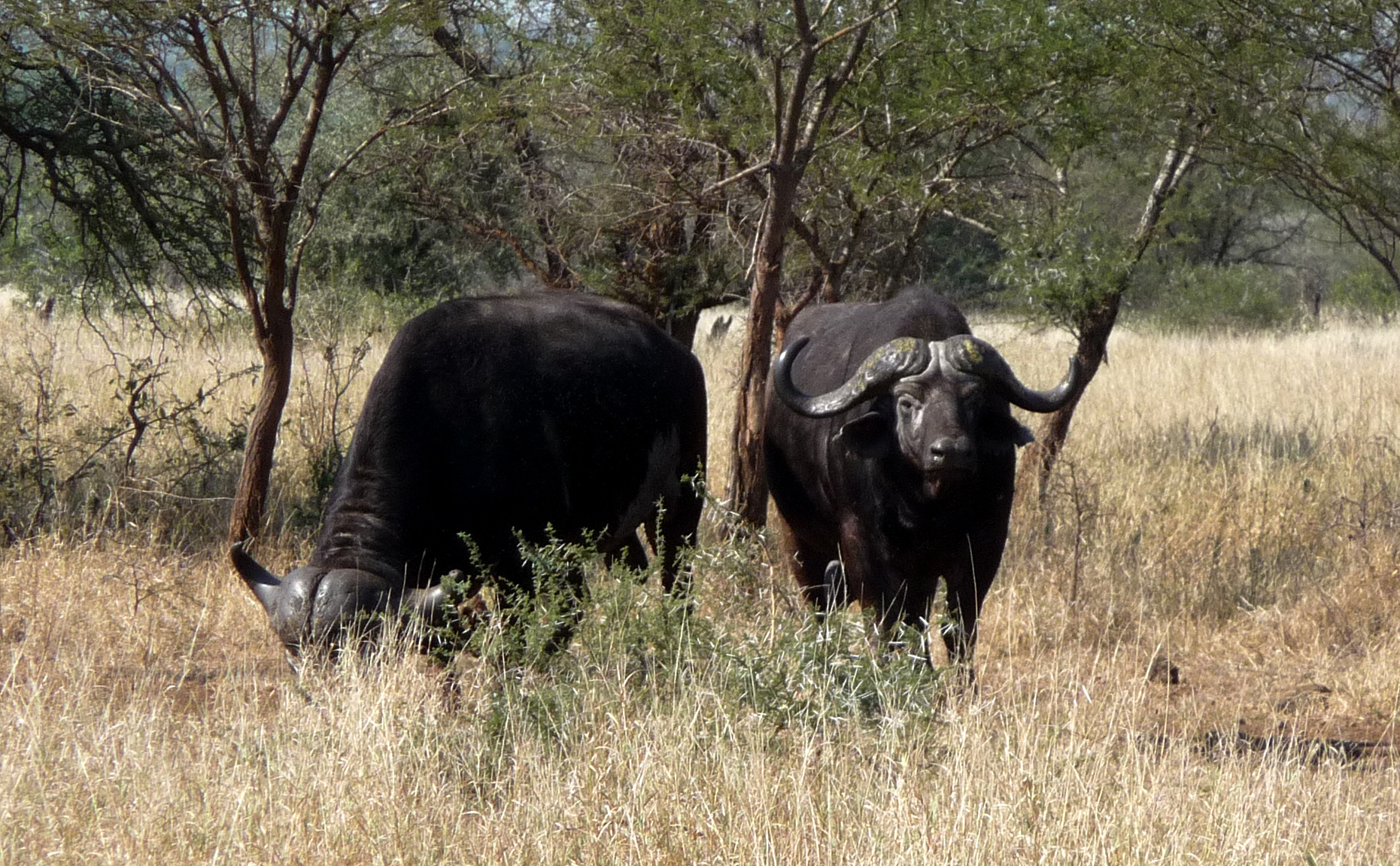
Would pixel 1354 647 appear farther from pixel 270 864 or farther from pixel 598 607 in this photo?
pixel 270 864

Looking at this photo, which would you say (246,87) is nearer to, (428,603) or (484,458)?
(484,458)

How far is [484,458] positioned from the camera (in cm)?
585

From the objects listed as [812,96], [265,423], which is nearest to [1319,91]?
[812,96]

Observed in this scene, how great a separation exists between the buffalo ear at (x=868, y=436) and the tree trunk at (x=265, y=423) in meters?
3.41

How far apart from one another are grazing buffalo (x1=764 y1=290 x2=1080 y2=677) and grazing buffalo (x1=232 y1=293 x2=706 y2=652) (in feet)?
2.62

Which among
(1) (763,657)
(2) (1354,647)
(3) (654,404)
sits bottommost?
A: (2) (1354,647)

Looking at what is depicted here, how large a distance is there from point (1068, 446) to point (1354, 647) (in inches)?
198

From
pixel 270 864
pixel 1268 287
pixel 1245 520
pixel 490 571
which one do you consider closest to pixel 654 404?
pixel 490 571

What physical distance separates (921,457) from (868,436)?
32cm

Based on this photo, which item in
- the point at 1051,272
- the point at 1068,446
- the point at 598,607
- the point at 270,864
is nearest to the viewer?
the point at 270,864

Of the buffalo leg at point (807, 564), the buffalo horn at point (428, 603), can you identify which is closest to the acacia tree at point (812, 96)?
the buffalo leg at point (807, 564)

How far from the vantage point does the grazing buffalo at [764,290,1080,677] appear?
571 cm

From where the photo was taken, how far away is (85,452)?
939cm

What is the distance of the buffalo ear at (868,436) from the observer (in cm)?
587
